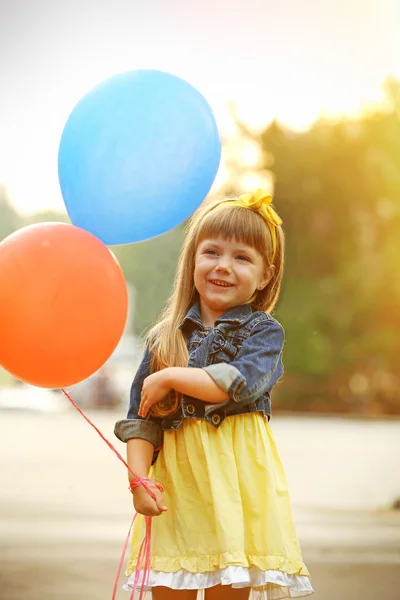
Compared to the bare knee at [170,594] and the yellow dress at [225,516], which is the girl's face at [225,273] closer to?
the yellow dress at [225,516]

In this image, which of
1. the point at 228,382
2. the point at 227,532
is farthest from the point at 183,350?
the point at 227,532

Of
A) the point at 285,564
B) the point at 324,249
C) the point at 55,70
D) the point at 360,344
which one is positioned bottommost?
the point at 285,564

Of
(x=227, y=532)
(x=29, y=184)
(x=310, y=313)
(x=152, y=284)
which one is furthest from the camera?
(x=152, y=284)

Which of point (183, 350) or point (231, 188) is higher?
point (231, 188)

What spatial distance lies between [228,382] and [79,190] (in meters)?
0.61

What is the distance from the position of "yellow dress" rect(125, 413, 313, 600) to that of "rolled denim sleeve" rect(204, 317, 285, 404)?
11 cm

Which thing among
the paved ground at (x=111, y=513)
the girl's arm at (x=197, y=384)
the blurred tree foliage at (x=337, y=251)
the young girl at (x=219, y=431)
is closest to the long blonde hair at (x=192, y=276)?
the young girl at (x=219, y=431)

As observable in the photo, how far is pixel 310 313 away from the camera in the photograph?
15.4 m

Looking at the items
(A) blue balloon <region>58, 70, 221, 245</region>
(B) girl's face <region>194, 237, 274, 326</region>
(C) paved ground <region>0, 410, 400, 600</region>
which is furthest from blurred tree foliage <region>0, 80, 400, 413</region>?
(B) girl's face <region>194, 237, 274, 326</region>

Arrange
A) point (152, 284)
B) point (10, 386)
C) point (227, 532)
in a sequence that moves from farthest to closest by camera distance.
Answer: point (10, 386)
point (152, 284)
point (227, 532)

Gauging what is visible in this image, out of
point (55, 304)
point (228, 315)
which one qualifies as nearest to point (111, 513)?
point (228, 315)

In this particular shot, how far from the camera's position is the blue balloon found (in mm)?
2186

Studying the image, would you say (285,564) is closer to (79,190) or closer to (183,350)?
(183,350)

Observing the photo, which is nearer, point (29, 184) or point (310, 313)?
point (310, 313)
